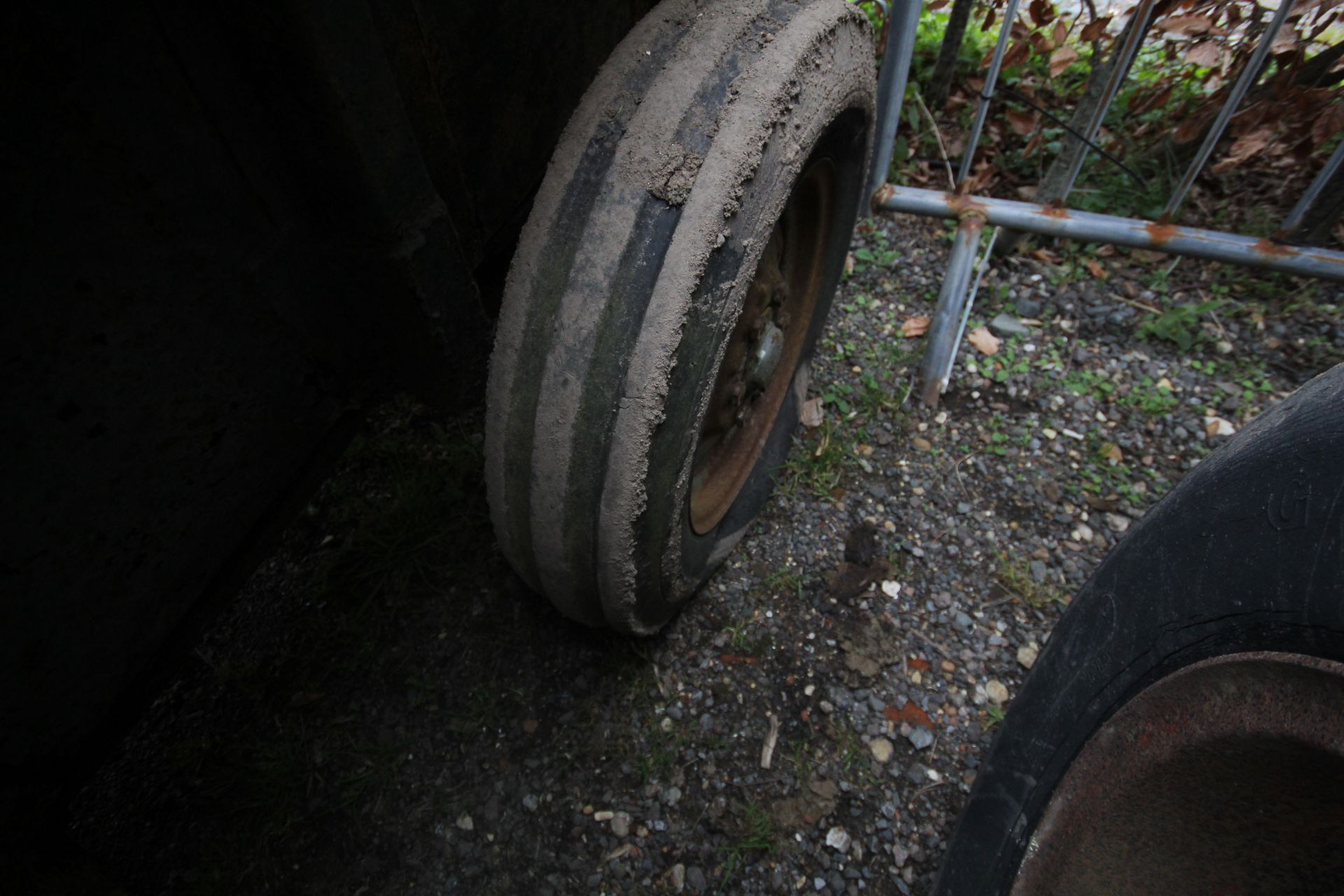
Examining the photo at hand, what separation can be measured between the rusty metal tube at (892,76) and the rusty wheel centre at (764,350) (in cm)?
27

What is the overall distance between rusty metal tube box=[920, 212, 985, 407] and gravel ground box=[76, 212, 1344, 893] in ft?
0.26

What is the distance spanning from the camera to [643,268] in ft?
3.67

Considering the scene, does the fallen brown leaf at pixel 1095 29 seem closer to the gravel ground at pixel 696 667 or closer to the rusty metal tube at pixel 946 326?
the rusty metal tube at pixel 946 326

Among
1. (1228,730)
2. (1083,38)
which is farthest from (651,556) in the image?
(1083,38)

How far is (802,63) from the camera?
1.22 meters

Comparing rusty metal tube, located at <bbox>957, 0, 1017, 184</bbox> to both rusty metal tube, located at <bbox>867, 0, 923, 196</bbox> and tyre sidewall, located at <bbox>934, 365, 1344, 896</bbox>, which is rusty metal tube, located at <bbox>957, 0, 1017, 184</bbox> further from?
tyre sidewall, located at <bbox>934, 365, 1344, 896</bbox>

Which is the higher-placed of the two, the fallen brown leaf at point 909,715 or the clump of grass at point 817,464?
the clump of grass at point 817,464

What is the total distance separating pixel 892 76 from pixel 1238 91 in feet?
2.88

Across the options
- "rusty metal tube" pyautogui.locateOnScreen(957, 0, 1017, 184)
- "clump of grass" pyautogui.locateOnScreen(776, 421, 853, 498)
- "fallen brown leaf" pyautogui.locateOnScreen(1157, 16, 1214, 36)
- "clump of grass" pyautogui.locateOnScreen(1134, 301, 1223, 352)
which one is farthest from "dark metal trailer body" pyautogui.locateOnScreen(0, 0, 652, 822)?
"clump of grass" pyautogui.locateOnScreen(1134, 301, 1223, 352)

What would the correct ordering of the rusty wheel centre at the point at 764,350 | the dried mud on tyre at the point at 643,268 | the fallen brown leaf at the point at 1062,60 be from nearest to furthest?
1. the dried mud on tyre at the point at 643,268
2. the rusty wheel centre at the point at 764,350
3. the fallen brown leaf at the point at 1062,60

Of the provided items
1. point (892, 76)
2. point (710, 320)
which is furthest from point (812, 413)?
point (710, 320)

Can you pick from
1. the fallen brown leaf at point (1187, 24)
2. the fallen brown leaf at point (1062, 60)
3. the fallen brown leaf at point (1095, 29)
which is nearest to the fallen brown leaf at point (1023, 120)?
the fallen brown leaf at point (1062, 60)

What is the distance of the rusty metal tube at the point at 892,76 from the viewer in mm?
1931

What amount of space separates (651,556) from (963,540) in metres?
0.99
